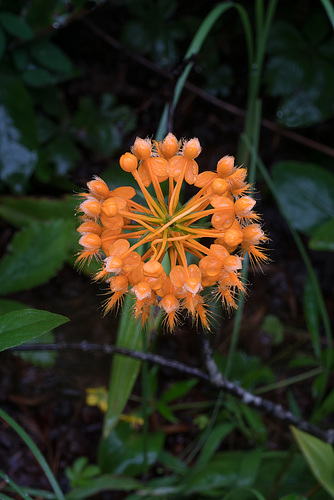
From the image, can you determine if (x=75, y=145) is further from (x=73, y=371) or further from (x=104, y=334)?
(x=73, y=371)

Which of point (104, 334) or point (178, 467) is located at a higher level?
point (104, 334)

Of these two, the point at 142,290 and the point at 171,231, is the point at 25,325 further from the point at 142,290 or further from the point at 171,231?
the point at 171,231

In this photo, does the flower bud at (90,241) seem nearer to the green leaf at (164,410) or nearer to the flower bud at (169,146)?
the flower bud at (169,146)

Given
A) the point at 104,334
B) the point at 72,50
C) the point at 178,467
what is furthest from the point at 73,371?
the point at 72,50

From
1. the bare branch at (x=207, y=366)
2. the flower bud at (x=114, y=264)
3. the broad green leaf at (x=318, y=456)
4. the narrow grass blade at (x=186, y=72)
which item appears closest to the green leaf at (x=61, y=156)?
the narrow grass blade at (x=186, y=72)

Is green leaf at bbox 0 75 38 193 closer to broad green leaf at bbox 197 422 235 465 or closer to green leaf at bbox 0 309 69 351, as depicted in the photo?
green leaf at bbox 0 309 69 351

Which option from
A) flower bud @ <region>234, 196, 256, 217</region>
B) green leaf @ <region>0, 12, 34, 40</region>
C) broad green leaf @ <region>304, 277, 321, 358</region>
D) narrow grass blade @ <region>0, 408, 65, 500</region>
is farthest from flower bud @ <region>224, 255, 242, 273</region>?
green leaf @ <region>0, 12, 34, 40</region>
